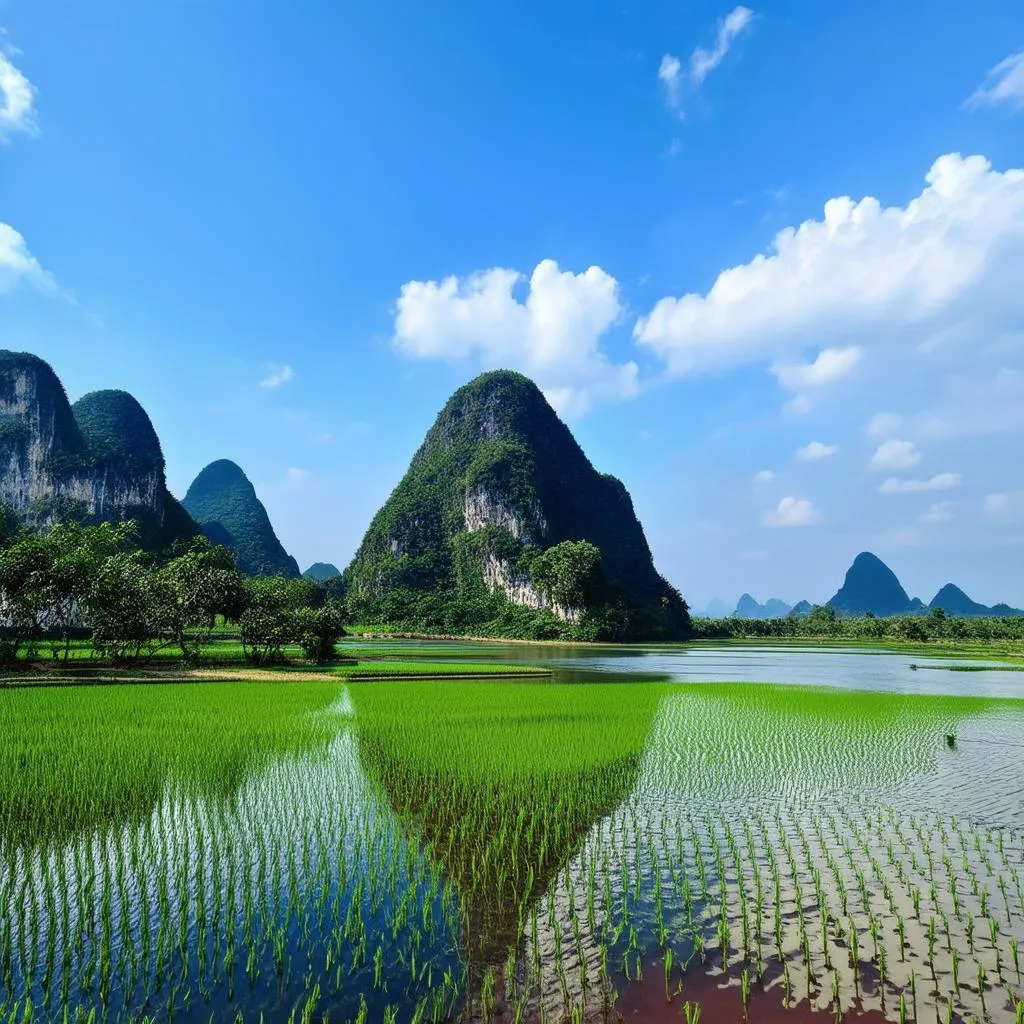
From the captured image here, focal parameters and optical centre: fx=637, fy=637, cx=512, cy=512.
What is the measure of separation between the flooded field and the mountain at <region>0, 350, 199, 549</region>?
323 ft

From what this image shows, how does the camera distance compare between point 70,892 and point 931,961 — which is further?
point 70,892

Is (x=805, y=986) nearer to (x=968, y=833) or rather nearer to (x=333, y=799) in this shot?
(x=968, y=833)

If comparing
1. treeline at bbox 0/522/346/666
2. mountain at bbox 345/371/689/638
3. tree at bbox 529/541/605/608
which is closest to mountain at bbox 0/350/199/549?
mountain at bbox 345/371/689/638

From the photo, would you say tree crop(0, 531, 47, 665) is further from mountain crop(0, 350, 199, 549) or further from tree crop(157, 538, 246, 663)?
mountain crop(0, 350, 199, 549)

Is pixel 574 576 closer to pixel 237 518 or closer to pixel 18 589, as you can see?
pixel 18 589

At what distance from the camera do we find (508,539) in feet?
356

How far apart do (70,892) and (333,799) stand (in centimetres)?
342

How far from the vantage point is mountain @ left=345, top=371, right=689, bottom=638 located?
91188mm

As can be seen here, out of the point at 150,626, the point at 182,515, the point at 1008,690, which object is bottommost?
the point at 1008,690

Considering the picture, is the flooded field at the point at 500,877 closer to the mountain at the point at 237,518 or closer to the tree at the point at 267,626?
the tree at the point at 267,626

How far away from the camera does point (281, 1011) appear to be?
4.08 meters

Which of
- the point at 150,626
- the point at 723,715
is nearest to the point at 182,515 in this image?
the point at 150,626

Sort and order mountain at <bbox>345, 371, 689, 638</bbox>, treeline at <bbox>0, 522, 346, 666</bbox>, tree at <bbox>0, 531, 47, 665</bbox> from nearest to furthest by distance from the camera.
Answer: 1. tree at <bbox>0, 531, 47, 665</bbox>
2. treeline at <bbox>0, 522, 346, 666</bbox>
3. mountain at <bbox>345, 371, 689, 638</bbox>

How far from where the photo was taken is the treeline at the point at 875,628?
257 feet
